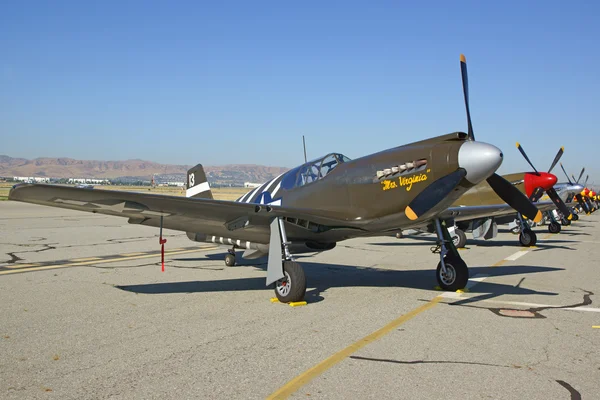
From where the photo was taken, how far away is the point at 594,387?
3.92 meters

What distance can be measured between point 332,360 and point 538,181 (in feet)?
50.7

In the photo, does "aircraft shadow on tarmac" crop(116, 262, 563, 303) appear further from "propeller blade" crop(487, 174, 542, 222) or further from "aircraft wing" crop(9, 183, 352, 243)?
"propeller blade" crop(487, 174, 542, 222)

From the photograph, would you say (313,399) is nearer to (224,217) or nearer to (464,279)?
(224,217)

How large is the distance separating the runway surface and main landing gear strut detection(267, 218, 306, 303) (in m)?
0.30

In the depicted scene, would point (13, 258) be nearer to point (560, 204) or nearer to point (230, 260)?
point (230, 260)

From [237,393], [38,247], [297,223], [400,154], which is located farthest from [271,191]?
[38,247]

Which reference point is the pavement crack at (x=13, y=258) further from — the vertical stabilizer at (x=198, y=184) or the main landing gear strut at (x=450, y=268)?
the main landing gear strut at (x=450, y=268)

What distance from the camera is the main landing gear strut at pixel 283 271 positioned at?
284 inches

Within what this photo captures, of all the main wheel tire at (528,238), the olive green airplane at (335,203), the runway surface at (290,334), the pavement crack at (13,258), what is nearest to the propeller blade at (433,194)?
the olive green airplane at (335,203)

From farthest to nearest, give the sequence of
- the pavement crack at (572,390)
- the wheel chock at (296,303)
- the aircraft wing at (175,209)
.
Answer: the wheel chock at (296,303) < the aircraft wing at (175,209) < the pavement crack at (572,390)

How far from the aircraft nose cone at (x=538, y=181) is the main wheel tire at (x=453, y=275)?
1064cm

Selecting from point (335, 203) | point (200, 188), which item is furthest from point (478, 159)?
point (200, 188)

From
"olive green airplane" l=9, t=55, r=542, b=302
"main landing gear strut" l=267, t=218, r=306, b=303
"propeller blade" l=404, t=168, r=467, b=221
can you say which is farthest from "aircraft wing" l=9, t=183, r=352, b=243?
"propeller blade" l=404, t=168, r=467, b=221

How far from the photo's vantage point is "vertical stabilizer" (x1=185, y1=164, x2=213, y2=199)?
12719mm
